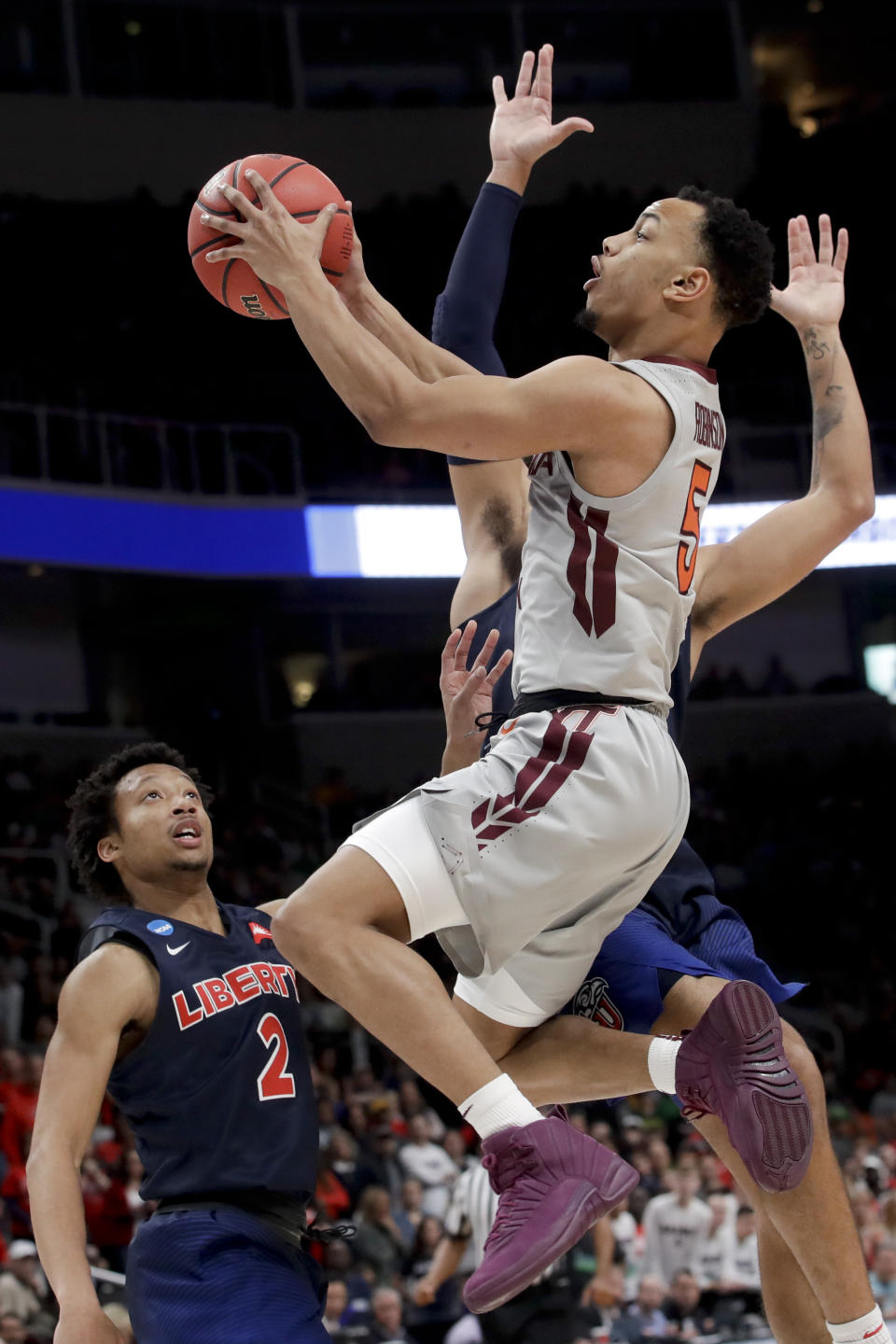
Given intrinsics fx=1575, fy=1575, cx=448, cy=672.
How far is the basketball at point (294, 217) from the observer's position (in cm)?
332

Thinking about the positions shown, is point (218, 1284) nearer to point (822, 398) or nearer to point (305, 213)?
point (305, 213)

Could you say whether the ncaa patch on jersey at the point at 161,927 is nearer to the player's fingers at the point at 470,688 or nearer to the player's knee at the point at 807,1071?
the player's fingers at the point at 470,688

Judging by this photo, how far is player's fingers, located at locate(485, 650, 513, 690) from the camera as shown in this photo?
11.8ft

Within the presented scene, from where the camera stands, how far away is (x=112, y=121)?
18609 millimetres

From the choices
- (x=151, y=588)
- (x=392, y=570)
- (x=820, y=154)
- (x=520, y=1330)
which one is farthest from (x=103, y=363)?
(x=520, y=1330)

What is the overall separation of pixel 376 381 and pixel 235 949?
5.24 feet

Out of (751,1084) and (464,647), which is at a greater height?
(464,647)

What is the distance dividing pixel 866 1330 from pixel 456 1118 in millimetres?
8483

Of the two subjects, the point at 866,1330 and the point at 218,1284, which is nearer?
the point at 866,1330

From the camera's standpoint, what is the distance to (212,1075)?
357 cm

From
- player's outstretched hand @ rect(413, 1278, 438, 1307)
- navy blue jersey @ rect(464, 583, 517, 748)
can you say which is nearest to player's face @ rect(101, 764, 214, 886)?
navy blue jersey @ rect(464, 583, 517, 748)

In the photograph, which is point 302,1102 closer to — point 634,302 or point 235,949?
point 235,949

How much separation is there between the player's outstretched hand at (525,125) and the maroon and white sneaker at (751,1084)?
1946mm

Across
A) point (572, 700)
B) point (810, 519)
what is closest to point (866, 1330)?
point (572, 700)
